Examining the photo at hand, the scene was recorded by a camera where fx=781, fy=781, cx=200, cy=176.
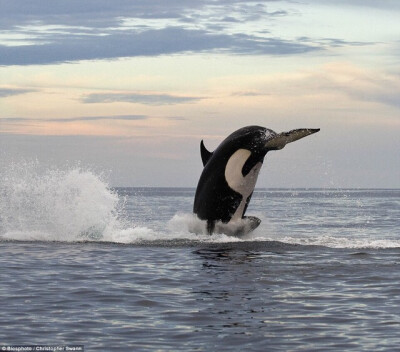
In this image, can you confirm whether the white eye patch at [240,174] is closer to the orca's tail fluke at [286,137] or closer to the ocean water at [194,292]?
the orca's tail fluke at [286,137]

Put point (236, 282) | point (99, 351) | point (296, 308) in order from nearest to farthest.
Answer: point (99, 351), point (296, 308), point (236, 282)

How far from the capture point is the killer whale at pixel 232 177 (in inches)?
842

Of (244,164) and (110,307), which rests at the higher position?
(244,164)

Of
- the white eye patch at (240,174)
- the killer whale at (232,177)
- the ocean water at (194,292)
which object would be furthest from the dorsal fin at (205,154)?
the ocean water at (194,292)

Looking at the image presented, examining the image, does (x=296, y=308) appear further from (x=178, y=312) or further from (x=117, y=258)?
(x=117, y=258)

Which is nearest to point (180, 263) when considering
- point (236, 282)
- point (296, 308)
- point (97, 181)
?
point (236, 282)

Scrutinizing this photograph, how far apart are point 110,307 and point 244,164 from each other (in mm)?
9508

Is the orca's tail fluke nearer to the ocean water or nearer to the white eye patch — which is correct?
the white eye patch

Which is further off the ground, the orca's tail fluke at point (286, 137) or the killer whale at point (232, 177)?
the orca's tail fluke at point (286, 137)

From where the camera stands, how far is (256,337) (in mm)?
10922

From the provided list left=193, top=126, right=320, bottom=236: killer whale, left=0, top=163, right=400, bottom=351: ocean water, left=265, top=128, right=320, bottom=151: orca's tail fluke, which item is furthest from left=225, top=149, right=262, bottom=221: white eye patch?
left=0, top=163, right=400, bottom=351: ocean water

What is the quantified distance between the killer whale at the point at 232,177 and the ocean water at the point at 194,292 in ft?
2.00

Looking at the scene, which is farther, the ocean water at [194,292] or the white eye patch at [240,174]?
the white eye patch at [240,174]

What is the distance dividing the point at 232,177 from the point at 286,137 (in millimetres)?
2360
